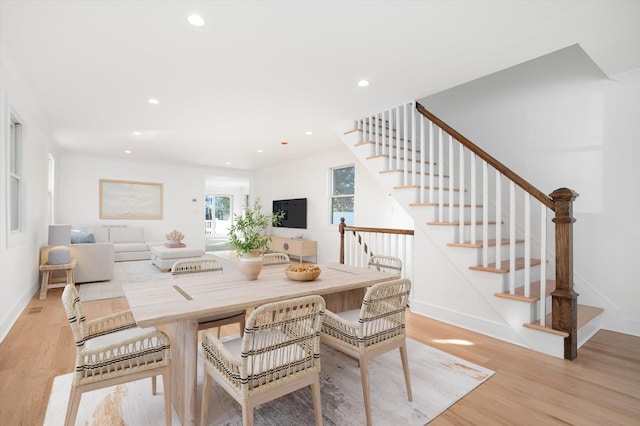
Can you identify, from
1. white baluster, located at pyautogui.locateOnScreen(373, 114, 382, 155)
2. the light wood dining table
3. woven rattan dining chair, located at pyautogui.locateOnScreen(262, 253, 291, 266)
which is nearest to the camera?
the light wood dining table

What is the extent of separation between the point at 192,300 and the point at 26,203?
355 centimetres

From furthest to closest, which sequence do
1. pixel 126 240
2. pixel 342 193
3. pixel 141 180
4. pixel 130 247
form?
pixel 141 180
pixel 126 240
pixel 130 247
pixel 342 193

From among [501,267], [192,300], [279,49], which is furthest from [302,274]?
[501,267]

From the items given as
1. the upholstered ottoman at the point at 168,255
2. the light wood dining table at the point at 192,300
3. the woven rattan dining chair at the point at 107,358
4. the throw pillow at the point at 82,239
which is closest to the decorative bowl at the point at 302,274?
the light wood dining table at the point at 192,300

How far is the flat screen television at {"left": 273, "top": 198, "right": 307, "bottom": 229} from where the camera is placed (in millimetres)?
7738

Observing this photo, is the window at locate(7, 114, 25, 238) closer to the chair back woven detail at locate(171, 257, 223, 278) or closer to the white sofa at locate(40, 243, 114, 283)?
the white sofa at locate(40, 243, 114, 283)

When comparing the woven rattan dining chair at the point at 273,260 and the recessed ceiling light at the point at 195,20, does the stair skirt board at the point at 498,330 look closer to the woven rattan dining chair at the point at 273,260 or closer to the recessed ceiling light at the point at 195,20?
the woven rattan dining chair at the point at 273,260

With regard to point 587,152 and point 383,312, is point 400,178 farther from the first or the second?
point 383,312

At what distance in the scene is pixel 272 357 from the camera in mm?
1459

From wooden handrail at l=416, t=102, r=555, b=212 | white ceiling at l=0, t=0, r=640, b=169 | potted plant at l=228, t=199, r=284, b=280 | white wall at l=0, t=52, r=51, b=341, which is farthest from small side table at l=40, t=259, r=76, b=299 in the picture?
wooden handrail at l=416, t=102, r=555, b=212

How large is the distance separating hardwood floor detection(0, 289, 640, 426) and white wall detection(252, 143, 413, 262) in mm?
2625

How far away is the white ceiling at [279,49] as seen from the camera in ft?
6.91

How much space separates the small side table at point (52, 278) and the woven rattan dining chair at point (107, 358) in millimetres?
3505

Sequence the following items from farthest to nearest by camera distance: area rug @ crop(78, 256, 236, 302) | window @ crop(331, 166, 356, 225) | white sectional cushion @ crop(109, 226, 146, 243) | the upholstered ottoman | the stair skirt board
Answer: white sectional cushion @ crop(109, 226, 146, 243)
window @ crop(331, 166, 356, 225)
the upholstered ottoman
area rug @ crop(78, 256, 236, 302)
the stair skirt board
